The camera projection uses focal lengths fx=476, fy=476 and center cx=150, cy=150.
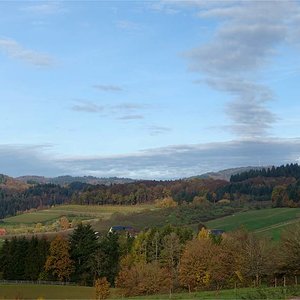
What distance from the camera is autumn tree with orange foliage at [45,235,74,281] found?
8131 cm

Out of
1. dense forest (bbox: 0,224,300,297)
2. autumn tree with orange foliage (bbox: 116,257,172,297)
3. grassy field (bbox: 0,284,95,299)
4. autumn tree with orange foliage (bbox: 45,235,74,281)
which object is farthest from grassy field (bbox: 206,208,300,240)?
autumn tree with orange foliage (bbox: 116,257,172,297)

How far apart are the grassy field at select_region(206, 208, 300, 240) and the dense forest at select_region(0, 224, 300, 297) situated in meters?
34.5

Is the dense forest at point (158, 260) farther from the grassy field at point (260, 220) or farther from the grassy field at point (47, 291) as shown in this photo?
the grassy field at point (260, 220)

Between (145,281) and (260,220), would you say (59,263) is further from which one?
(260,220)

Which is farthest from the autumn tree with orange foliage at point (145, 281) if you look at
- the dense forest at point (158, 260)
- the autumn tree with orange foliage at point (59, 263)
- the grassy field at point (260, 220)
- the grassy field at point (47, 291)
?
the grassy field at point (260, 220)

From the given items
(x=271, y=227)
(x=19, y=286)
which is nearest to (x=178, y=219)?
(x=271, y=227)

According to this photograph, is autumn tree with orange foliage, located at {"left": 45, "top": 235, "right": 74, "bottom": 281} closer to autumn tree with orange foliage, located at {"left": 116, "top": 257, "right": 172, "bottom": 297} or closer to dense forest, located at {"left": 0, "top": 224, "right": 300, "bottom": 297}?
dense forest, located at {"left": 0, "top": 224, "right": 300, "bottom": 297}

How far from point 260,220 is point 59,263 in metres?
63.9

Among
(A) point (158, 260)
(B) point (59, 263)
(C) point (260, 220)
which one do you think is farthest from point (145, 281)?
(C) point (260, 220)

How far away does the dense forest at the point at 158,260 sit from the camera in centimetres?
5429

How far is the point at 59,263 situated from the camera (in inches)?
3204

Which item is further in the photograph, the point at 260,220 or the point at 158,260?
the point at 260,220

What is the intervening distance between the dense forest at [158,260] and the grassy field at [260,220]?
34464 millimetres

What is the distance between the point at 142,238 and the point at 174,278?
22.0 metres
